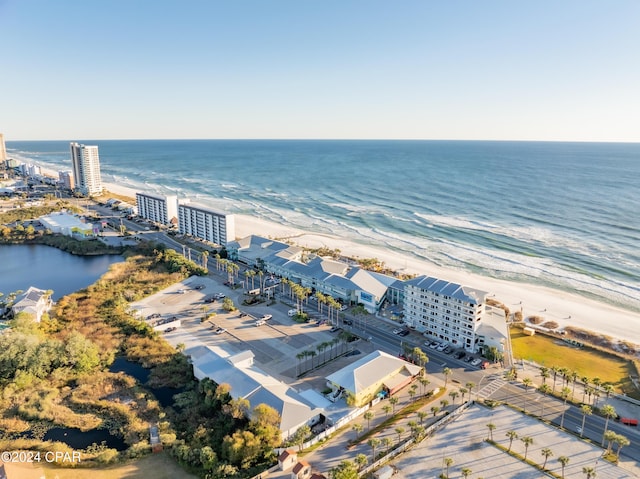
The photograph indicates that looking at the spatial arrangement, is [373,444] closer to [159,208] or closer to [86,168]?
[159,208]

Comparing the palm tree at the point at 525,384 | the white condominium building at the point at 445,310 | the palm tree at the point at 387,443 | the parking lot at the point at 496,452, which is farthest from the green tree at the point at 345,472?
the white condominium building at the point at 445,310

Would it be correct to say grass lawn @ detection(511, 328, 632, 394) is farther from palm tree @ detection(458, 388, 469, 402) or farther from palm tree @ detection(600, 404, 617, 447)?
palm tree @ detection(458, 388, 469, 402)

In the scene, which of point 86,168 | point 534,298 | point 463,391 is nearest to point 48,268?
point 463,391

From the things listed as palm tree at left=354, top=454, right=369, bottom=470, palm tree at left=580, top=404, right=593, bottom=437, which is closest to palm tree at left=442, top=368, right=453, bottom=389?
palm tree at left=580, top=404, right=593, bottom=437

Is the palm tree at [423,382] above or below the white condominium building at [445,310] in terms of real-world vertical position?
below

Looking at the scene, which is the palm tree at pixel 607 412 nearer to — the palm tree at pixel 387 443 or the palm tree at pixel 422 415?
the palm tree at pixel 422 415
